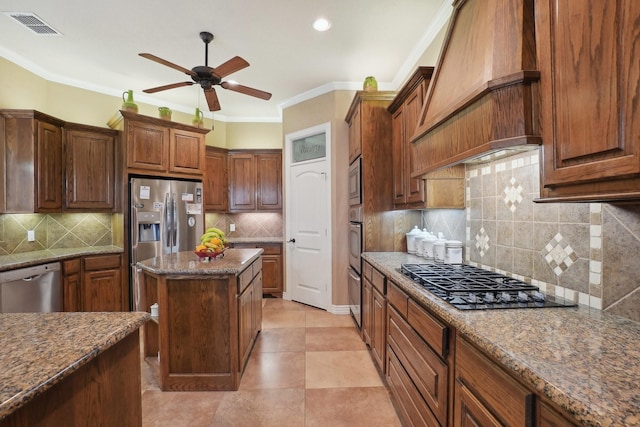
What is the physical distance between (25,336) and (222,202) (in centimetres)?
407

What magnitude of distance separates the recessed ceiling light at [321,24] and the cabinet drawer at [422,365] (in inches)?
99.9

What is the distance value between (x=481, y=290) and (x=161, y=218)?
145 inches

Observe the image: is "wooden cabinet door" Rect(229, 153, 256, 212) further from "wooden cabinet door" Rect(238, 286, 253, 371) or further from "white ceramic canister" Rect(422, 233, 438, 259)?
"white ceramic canister" Rect(422, 233, 438, 259)

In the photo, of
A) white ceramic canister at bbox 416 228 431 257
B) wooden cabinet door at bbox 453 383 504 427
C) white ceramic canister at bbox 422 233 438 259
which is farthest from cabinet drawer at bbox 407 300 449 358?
white ceramic canister at bbox 416 228 431 257

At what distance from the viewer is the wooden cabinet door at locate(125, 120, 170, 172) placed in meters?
3.57

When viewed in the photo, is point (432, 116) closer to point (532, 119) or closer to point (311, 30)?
point (532, 119)

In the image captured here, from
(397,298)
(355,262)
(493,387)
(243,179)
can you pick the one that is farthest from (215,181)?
(493,387)

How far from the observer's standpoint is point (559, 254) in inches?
55.4

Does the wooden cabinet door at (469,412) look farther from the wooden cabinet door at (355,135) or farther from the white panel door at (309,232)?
the white panel door at (309,232)

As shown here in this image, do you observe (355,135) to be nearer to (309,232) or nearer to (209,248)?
(309,232)

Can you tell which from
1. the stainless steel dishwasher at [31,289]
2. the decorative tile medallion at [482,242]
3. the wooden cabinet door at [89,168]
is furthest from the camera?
the wooden cabinet door at [89,168]

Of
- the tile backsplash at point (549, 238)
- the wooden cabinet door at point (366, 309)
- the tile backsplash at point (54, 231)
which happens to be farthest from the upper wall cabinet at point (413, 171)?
the tile backsplash at point (54, 231)

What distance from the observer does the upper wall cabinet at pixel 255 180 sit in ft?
16.0

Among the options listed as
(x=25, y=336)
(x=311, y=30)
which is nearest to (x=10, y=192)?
(x=25, y=336)
